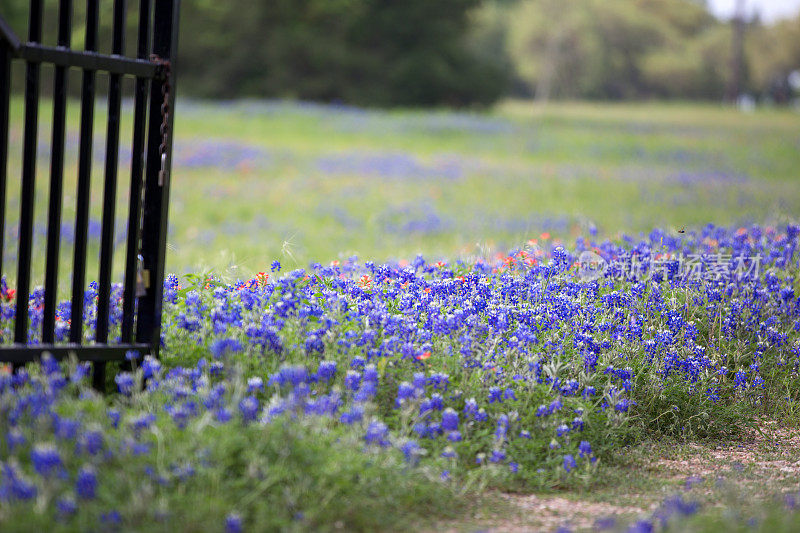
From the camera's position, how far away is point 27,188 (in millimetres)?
3221

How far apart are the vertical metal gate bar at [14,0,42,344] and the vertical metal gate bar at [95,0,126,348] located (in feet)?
0.93

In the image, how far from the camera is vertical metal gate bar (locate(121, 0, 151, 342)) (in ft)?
11.1

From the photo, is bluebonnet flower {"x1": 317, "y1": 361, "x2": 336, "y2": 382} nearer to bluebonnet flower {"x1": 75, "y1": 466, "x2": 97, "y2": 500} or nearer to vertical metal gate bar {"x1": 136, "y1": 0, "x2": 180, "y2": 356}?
vertical metal gate bar {"x1": 136, "y1": 0, "x2": 180, "y2": 356}

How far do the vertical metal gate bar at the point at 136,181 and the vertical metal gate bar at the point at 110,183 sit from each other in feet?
0.24

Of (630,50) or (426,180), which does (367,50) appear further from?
(426,180)

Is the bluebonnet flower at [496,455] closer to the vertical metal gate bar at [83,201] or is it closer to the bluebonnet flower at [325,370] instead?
the bluebonnet flower at [325,370]

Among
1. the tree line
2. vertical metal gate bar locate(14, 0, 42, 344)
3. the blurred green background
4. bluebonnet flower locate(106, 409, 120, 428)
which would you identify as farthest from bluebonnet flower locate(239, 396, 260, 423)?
the tree line

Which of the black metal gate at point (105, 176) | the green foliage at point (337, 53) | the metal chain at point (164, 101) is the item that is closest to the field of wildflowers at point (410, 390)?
the black metal gate at point (105, 176)

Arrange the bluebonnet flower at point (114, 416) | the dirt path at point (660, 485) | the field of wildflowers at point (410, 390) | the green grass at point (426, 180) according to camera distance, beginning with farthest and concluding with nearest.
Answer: the green grass at point (426, 180) < the dirt path at point (660, 485) < the bluebonnet flower at point (114, 416) < the field of wildflowers at point (410, 390)

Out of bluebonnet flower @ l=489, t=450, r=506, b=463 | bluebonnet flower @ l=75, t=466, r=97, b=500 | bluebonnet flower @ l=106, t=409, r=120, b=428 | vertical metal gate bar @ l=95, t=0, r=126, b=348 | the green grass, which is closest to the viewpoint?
bluebonnet flower @ l=75, t=466, r=97, b=500

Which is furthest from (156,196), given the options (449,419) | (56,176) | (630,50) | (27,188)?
(630,50)

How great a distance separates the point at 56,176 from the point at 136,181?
12.5 inches

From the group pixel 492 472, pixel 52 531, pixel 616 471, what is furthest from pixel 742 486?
pixel 52 531

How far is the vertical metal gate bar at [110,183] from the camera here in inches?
133
